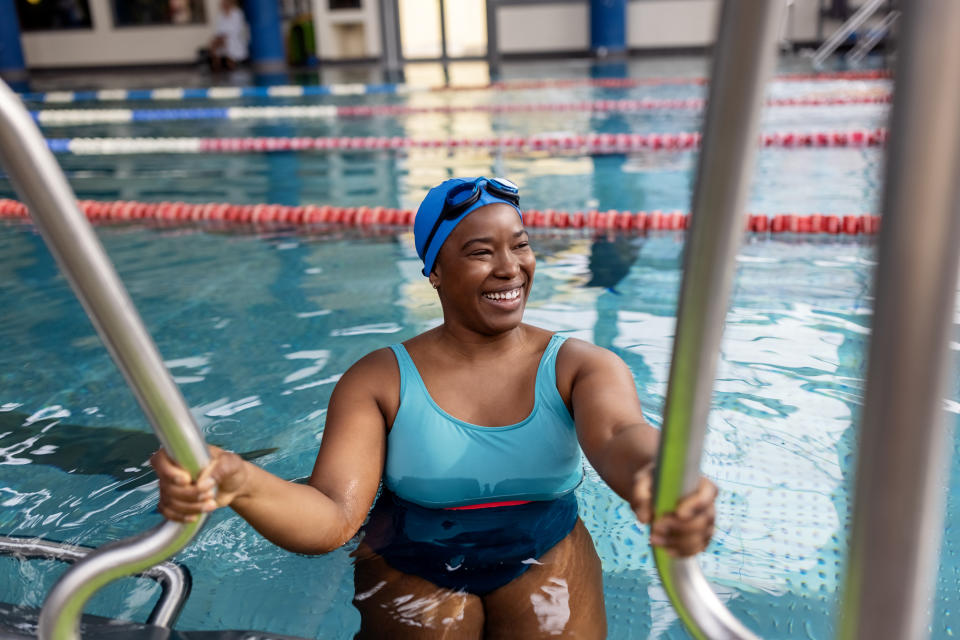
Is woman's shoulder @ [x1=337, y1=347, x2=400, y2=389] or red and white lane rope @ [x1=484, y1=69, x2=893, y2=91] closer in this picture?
woman's shoulder @ [x1=337, y1=347, x2=400, y2=389]

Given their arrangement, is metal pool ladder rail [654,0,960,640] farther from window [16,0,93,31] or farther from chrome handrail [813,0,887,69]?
window [16,0,93,31]

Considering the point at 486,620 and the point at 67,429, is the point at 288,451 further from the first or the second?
the point at 486,620

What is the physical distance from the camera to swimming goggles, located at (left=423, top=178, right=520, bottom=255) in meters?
2.11

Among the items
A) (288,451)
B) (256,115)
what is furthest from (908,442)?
(256,115)

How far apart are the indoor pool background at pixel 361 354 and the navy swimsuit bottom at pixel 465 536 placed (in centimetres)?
22

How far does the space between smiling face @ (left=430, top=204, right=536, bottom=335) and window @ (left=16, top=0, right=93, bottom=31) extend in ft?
79.4

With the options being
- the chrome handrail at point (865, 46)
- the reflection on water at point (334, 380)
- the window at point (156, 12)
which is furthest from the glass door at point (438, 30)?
the reflection on water at point (334, 380)

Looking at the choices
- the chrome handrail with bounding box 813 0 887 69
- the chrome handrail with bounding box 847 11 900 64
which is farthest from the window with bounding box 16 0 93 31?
the chrome handrail with bounding box 847 11 900 64

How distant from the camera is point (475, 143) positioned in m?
9.49

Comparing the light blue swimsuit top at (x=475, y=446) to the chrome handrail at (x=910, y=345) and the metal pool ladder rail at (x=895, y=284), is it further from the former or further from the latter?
the chrome handrail at (x=910, y=345)

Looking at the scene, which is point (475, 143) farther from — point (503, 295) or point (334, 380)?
point (503, 295)

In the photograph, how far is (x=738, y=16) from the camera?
2.14 feet

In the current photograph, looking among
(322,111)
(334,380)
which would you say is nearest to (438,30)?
(322,111)

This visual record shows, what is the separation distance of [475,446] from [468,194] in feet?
1.85
